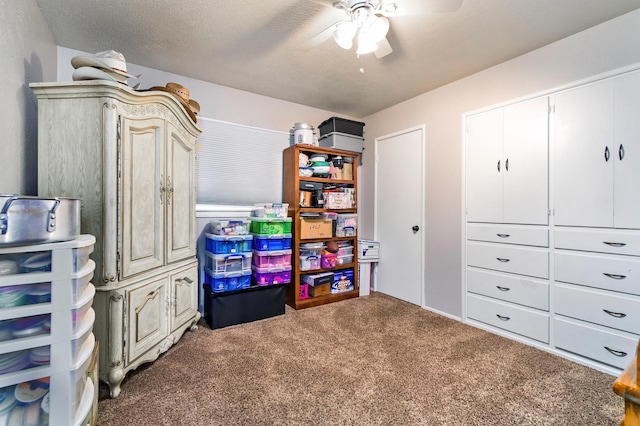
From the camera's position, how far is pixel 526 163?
235cm

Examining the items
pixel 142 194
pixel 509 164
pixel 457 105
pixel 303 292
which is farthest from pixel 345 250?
pixel 142 194

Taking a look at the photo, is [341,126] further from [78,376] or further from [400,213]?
[78,376]

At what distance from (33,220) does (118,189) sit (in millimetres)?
748

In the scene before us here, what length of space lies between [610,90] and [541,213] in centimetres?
96

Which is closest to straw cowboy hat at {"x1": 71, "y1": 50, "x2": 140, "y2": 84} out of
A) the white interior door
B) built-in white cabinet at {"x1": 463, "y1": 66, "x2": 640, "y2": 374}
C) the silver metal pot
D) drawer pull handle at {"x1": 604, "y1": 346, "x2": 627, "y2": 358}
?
the silver metal pot

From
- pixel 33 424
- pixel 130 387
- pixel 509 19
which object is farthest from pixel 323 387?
pixel 509 19

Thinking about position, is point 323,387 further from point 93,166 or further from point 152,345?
point 93,166

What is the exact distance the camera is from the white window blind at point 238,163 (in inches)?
116

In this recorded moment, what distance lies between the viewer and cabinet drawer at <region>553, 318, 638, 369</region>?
1841mm

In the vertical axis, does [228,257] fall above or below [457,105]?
below

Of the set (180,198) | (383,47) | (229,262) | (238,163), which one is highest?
(383,47)

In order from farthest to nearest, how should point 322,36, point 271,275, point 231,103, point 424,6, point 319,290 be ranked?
1. point 319,290
2. point 231,103
3. point 271,275
4. point 322,36
5. point 424,6

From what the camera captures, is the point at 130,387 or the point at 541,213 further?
the point at 541,213

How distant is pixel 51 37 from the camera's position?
6.95 feet
